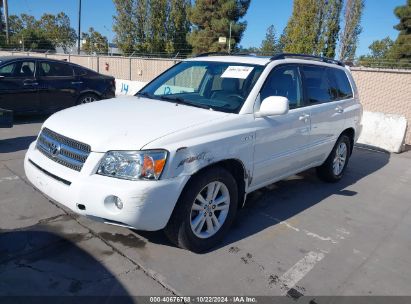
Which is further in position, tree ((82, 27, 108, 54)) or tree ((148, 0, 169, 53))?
tree ((82, 27, 108, 54))

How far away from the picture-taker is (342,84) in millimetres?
5633

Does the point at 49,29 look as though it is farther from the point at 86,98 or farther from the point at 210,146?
the point at 210,146

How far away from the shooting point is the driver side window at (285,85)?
158 inches

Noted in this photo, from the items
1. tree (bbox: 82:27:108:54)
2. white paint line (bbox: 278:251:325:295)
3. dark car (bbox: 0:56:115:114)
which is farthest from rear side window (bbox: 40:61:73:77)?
tree (bbox: 82:27:108:54)

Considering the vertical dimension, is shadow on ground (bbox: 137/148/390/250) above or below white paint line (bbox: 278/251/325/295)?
above

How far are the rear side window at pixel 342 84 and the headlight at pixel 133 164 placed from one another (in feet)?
11.6

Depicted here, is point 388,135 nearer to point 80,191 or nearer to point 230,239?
point 230,239

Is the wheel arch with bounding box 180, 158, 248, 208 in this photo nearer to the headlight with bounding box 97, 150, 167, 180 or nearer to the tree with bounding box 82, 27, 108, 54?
the headlight with bounding box 97, 150, 167, 180

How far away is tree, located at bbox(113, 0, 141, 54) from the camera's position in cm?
3506

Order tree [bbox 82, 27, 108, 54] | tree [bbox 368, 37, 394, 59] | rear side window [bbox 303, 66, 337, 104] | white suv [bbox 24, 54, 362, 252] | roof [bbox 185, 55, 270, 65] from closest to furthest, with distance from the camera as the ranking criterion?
white suv [bbox 24, 54, 362, 252]
roof [bbox 185, 55, 270, 65]
rear side window [bbox 303, 66, 337, 104]
tree [bbox 82, 27, 108, 54]
tree [bbox 368, 37, 394, 59]

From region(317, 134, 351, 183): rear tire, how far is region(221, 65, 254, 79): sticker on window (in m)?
2.21

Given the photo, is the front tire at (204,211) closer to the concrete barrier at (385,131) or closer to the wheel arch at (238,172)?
the wheel arch at (238,172)

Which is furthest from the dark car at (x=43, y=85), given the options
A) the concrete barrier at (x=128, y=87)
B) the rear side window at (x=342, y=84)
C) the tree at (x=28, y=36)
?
the tree at (x=28, y=36)

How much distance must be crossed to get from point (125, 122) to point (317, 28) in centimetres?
2447
